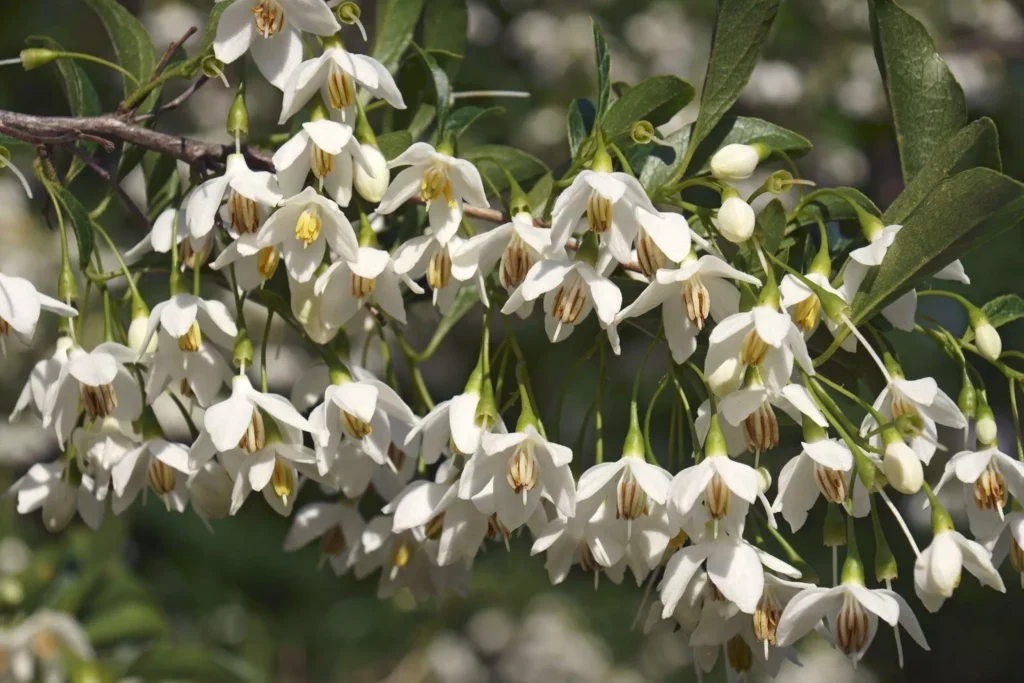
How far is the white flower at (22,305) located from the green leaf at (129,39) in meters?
0.39

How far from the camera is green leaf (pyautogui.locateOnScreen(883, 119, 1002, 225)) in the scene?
1.08 metres

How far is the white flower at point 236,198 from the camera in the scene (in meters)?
1.18

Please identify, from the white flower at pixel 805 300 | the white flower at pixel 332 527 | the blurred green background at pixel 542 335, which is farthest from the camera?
the blurred green background at pixel 542 335

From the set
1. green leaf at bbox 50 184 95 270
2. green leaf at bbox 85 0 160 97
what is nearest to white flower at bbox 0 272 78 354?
green leaf at bbox 50 184 95 270

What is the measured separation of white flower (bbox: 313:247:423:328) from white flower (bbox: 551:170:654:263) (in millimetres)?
206

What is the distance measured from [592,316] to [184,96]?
59 centimetres

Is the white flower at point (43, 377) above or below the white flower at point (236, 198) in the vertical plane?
below

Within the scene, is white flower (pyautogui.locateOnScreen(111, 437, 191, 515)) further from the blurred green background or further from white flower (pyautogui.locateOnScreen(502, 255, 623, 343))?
the blurred green background

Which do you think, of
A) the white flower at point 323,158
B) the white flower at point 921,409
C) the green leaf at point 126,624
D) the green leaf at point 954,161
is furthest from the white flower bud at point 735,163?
the green leaf at point 126,624

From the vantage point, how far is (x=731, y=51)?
49.2 inches

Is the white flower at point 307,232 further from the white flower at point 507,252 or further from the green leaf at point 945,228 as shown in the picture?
the green leaf at point 945,228

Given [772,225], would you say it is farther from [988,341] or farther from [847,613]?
[847,613]

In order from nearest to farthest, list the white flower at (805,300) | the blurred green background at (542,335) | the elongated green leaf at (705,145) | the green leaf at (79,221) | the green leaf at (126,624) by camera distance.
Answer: the white flower at (805,300), the green leaf at (79,221), the elongated green leaf at (705,145), the green leaf at (126,624), the blurred green background at (542,335)

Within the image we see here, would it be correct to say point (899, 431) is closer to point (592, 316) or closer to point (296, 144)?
point (592, 316)
